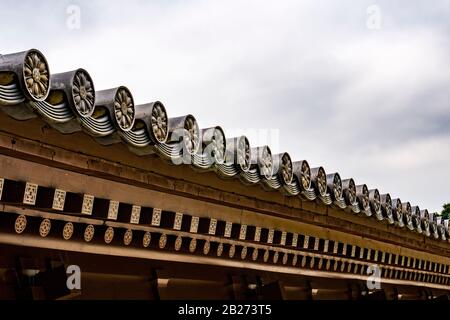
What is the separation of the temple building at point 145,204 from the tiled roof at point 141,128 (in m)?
0.01

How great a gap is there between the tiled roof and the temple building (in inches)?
0.4

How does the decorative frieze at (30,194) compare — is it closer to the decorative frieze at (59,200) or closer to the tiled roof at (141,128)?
the decorative frieze at (59,200)

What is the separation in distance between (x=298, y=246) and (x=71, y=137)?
452 cm

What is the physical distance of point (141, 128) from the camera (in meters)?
4.94

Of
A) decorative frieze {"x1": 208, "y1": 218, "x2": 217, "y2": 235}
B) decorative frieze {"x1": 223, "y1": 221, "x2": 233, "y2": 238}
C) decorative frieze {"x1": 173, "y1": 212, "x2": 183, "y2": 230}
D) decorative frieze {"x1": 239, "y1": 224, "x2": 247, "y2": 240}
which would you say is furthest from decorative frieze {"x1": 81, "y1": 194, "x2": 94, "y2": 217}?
decorative frieze {"x1": 239, "y1": 224, "x2": 247, "y2": 240}

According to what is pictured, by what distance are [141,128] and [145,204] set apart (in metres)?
1.23

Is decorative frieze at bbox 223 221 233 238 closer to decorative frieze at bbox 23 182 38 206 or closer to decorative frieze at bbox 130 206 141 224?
decorative frieze at bbox 130 206 141 224

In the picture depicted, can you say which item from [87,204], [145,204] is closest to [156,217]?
[145,204]

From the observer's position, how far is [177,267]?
7.05 m

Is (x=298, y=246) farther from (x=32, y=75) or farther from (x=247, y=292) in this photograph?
(x=32, y=75)

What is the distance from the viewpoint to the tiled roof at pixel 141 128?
3.90 meters

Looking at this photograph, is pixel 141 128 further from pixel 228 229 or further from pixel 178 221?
pixel 228 229

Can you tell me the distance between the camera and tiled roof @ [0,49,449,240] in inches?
154

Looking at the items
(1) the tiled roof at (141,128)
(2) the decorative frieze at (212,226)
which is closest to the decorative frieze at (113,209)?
(1) the tiled roof at (141,128)
